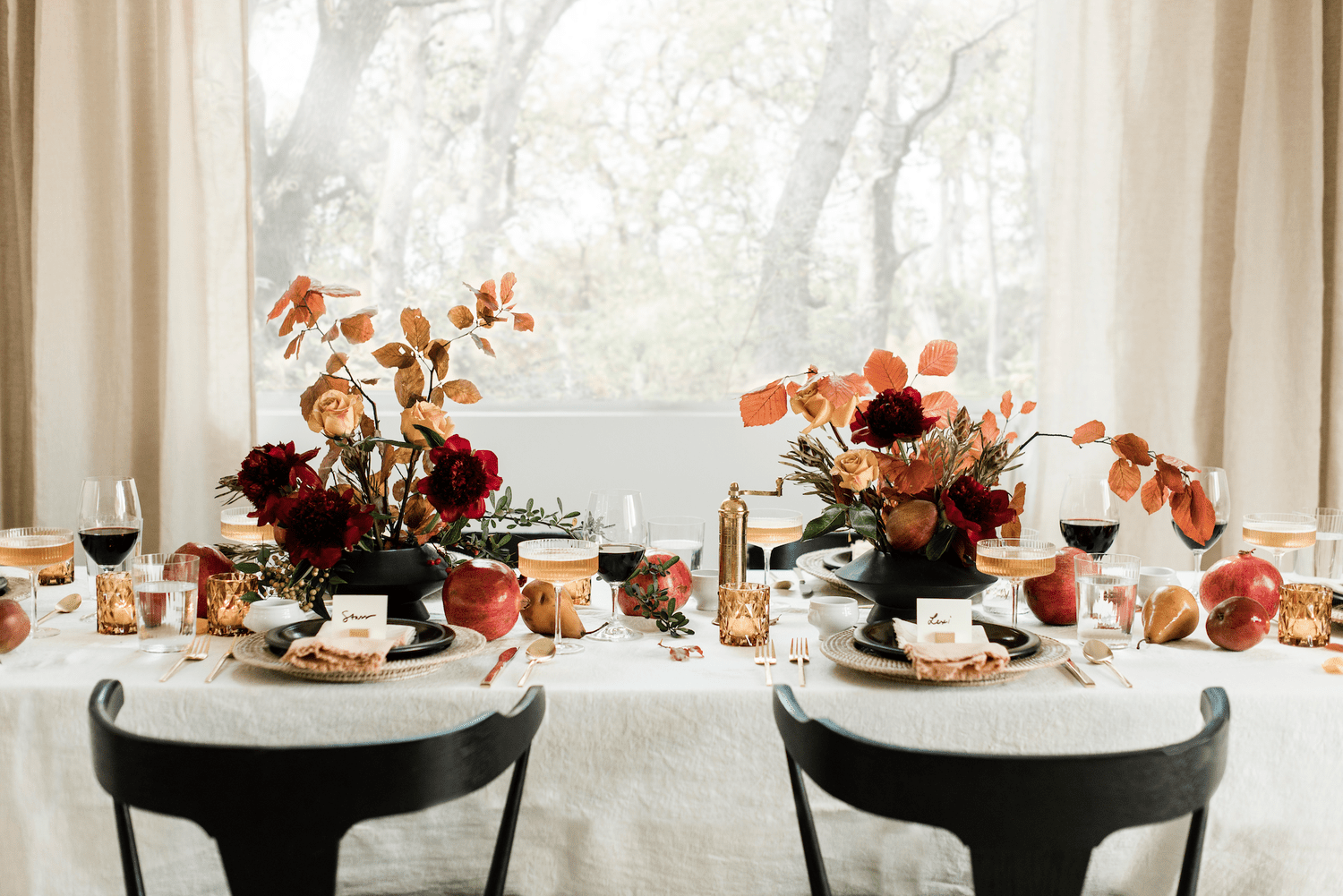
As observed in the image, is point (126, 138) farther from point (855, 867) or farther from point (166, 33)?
point (855, 867)

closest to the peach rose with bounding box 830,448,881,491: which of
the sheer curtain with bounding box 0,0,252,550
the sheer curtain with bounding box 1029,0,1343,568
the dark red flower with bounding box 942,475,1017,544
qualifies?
the dark red flower with bounding box 942,475,1017,544

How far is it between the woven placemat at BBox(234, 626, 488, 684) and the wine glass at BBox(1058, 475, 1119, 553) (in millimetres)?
929

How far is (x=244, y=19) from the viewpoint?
2.97m

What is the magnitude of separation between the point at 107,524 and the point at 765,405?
1.01 metres

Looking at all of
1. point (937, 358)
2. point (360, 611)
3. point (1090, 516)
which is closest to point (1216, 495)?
point (1090, 516)

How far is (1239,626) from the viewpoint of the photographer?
1.39 meters

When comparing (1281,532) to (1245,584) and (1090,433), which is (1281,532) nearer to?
(1245,584)

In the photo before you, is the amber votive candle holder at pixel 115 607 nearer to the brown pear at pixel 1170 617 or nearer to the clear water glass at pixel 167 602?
the clear water glass at pixel 167 602

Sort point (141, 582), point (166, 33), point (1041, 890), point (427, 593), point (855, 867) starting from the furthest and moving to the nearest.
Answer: point (166, 33) → point (427, 593) → point (141, 582) → point (855, 867) → point (1041, 890)

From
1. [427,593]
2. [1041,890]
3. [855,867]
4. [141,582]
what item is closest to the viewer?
[1041,890]

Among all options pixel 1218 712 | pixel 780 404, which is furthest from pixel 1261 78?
pixel 1218 712

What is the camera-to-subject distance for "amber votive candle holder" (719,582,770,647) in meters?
1.43

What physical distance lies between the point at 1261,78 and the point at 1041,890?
2.83 meters

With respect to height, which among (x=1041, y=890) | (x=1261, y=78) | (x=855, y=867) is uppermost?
(x=1261, y=78)
